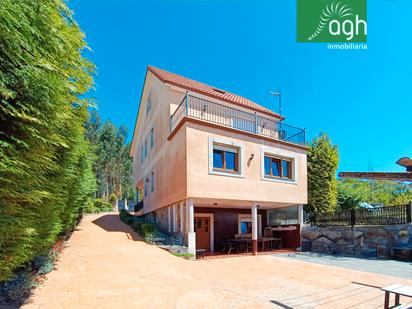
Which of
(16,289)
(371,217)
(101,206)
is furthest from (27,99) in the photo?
(101,206)

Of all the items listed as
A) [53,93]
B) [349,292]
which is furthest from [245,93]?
[53,93]

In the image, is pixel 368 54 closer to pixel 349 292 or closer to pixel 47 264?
pixel 349 292

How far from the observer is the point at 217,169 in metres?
13.4

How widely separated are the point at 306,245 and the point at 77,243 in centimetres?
1189

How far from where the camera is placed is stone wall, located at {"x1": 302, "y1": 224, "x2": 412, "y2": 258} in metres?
12.4

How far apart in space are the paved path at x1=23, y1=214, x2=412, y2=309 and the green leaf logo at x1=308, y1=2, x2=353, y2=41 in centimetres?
919

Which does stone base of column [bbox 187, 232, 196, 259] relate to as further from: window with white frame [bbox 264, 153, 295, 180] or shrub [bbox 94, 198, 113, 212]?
shrub [bbox 94, 198, 113, 212]

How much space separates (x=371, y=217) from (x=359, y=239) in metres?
1.21

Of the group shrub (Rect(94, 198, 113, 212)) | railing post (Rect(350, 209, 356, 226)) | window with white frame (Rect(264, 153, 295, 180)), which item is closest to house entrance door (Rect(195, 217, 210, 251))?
window with white frame (Rect(264, 153, 295, 180))

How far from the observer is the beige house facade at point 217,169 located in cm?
1297

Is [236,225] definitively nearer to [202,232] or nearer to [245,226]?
[245,226]

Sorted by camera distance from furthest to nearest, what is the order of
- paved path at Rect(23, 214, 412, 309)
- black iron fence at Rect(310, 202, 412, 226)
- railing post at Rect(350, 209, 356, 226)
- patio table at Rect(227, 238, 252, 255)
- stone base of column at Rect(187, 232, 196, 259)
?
patio table at Rect(227, 238, 252, 255) < railing post at Rect(350, 209, 356, 226) < black iron fence at Rect(310, 202, 412, 226) < stone base of column at Rect(187, 232, 196, 259) < paved path at Rect(23, 214, 412, 309)

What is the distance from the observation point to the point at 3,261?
158 inches

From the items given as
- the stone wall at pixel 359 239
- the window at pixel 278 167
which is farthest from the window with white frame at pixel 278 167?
the stone wall at pixel 359 239
